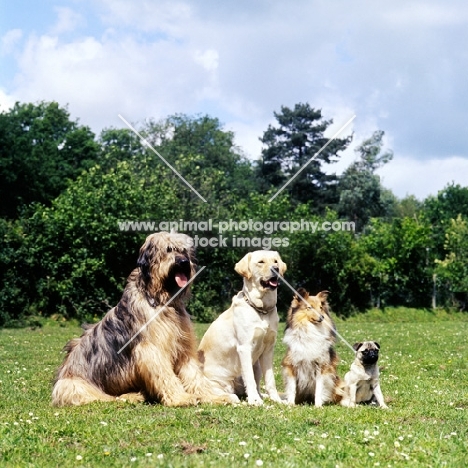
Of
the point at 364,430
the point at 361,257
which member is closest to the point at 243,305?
the point at 364,430

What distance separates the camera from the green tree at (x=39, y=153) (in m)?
42.7

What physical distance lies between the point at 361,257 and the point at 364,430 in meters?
37.4

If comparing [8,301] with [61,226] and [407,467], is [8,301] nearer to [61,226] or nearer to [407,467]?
[61,226]

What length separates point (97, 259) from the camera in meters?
33.4

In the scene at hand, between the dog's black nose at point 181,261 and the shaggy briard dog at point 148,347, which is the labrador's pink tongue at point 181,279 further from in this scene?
the dog's black nose at point 181,261

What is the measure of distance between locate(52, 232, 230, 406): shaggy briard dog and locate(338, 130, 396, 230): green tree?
154ft

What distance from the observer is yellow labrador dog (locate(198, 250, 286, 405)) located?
8.48 metres

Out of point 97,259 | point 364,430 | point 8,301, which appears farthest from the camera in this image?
point 97,259

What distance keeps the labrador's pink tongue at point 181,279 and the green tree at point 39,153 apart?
3249 cm

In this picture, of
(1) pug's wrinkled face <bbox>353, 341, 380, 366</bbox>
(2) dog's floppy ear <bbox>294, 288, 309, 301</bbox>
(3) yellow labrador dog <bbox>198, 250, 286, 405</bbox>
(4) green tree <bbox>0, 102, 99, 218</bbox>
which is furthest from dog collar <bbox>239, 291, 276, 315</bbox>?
(4) green tree <bbox>0, 102, 99, 218</bbox>

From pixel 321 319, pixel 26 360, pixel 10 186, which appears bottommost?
pixel 26 360

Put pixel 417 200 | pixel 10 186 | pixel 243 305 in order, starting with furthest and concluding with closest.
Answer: pixel 417 200 → pixel 10 186 → pixel 243 305

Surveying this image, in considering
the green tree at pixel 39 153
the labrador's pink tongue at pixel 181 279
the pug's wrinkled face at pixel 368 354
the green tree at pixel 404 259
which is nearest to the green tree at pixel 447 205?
the green tree at pixel 404 259

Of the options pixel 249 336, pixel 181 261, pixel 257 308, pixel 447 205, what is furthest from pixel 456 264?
pixel 181 261
